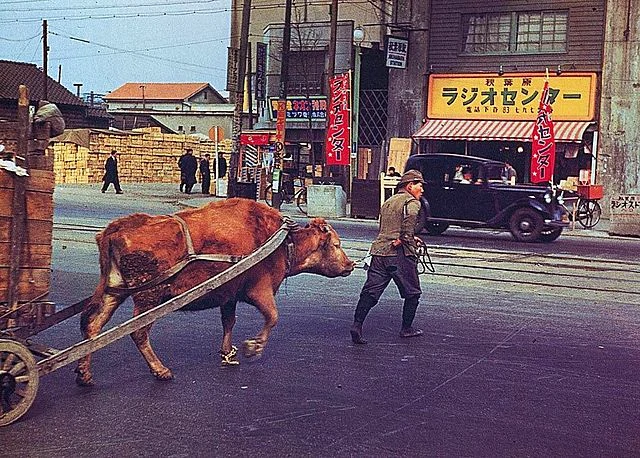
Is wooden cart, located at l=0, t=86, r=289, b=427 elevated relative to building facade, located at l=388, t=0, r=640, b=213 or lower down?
lower down

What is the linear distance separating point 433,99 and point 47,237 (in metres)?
25.8

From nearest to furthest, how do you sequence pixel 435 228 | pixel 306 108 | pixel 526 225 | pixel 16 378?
pixel 16 378, pixel 526 225, pixel 435 228, pixel 306 108

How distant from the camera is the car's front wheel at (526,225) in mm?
18922

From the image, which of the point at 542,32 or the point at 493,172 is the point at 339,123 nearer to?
the point at 542,32

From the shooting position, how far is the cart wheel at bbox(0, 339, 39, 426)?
214 inches

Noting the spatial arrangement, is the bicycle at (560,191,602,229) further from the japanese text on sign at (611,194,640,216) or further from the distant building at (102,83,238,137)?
the distant building at (102,83,238,137)

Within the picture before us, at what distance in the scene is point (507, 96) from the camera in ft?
95.8

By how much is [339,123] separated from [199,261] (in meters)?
21.2

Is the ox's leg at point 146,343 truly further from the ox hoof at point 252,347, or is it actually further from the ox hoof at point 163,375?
the ox hoof at point 252,347

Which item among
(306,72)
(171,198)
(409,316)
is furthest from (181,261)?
(306,72)

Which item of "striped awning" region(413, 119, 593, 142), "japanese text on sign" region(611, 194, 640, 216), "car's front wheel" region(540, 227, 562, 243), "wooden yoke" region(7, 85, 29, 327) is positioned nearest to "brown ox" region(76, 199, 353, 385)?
"wooden yoke" region(7, 85, 29, 327)

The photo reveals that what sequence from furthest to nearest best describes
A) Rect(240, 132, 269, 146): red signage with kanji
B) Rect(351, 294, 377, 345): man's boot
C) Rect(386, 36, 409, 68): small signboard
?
Rect(240, 132, 269, 146): red signage with kanji, Rect(386, 36, 409, 68): small signboard, Rect(351, 294, 377, 345): man's boot

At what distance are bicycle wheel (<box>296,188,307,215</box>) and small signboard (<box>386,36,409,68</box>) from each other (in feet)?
17.2

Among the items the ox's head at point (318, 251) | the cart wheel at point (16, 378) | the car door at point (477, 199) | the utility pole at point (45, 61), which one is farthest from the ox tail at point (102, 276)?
the utility pole at point (45, 61)
